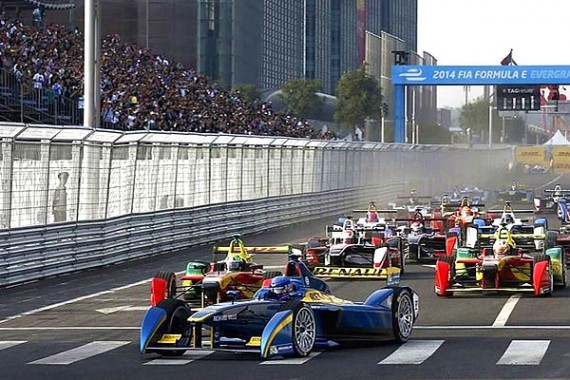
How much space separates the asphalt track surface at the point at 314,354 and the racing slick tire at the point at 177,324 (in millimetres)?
161

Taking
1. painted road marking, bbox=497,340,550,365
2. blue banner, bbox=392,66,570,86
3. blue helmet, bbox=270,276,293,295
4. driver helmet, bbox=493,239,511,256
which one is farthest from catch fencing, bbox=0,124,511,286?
blue banner, bbox=392,66,570,86

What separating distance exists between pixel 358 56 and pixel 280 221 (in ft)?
283

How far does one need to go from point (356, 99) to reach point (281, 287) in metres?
66.7

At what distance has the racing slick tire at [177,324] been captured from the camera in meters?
14.0

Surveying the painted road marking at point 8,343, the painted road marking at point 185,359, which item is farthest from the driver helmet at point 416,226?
the painted road marking at point 185,359

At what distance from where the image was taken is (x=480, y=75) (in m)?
67.8

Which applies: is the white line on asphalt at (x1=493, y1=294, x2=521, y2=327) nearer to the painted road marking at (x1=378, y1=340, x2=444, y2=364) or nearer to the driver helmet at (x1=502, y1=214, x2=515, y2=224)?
the painted road marking at (x1=378, y1=340, x2=444, y2=364)

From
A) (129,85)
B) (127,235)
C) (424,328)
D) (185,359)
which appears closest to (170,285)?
(424,328)

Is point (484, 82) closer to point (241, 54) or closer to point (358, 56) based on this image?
point (241, 54)

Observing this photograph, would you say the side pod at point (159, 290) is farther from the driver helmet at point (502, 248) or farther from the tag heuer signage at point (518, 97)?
the tag heuer signage at point (518, 97)

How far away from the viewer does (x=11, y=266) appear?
73.4 ft

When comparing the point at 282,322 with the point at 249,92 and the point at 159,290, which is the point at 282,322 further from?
the point at 249,92

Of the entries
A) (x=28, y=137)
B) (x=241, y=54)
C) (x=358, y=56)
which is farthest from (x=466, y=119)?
(x=28, y=137)

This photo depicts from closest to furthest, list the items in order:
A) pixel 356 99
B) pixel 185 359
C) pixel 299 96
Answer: pixel 185 359, pixel 299 96, pixel 356 99
